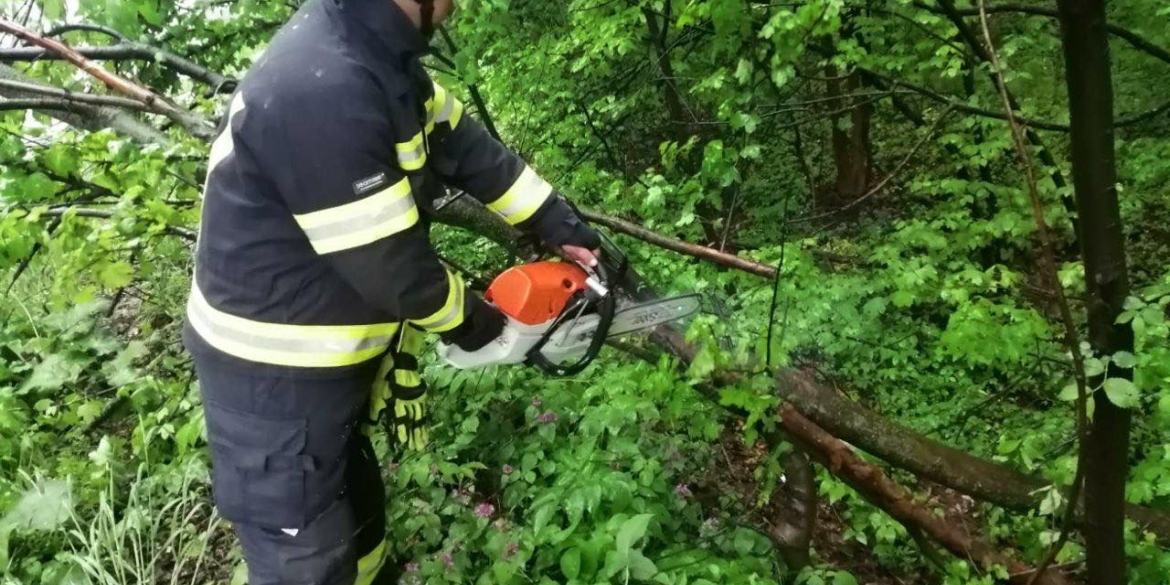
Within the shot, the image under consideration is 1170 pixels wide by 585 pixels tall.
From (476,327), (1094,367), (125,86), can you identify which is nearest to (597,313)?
(476,327)

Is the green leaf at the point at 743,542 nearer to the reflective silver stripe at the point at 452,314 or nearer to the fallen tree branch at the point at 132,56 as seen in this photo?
the reflective silver stripe at the point at 452,314

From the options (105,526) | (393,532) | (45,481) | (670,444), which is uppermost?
(670,444)

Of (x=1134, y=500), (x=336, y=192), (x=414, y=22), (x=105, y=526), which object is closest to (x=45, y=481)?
(x=105, y=526)

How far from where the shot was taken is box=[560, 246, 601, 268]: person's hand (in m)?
2.11

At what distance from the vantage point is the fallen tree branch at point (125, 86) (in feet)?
8.21

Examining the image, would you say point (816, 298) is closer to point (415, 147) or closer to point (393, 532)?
point (393, 532)

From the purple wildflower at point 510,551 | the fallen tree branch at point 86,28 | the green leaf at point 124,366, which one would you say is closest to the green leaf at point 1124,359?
the purple wildflower at point 510,551

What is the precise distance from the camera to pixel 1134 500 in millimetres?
2314

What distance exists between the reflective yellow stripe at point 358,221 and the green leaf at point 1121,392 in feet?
5.55

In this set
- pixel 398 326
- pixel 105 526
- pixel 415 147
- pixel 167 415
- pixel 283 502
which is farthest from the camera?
pixel 167 415

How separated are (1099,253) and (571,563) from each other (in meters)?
1.70

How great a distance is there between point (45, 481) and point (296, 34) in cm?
233

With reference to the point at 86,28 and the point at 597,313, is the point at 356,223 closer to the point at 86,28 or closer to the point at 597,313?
the point at 597,313

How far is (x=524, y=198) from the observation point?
213 centimetres
